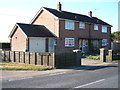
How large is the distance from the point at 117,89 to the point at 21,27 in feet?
66.0

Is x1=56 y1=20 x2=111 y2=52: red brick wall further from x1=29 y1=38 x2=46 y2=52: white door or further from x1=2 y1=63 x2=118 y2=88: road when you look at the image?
x1=2 y1=63 x2=118 y2=88: road

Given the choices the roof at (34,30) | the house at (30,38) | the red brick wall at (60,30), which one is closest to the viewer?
the house at (30,38)

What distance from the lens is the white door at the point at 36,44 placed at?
2650 cm

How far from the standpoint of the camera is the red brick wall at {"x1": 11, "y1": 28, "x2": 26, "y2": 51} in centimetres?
2638

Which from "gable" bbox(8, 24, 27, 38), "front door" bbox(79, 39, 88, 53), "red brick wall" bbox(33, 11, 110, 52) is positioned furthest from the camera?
"front door" bbox(79, 39, 88, 53)

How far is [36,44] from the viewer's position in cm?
2717

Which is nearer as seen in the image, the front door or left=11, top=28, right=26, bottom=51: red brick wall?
left=11, top=28, right=26, bottom=51: red brick wall

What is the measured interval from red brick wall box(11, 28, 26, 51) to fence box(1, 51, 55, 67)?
4.04 meters

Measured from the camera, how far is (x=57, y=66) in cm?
1717

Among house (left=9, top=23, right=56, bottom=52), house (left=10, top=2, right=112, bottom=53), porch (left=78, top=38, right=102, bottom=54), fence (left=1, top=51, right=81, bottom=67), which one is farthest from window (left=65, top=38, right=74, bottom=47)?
fence (left=1, top=51, right=81, bottom=67)

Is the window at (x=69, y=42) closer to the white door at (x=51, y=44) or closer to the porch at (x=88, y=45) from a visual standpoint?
the porch at (x=88, y=45)

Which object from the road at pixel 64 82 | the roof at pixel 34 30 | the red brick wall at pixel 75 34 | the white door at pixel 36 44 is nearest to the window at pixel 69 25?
the red brick wall at pixel 75 34

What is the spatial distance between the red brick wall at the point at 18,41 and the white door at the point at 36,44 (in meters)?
0.96

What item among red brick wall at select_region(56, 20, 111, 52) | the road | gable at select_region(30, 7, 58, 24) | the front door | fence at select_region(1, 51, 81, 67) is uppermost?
gable at select_region(30, 7, 58, 24)
